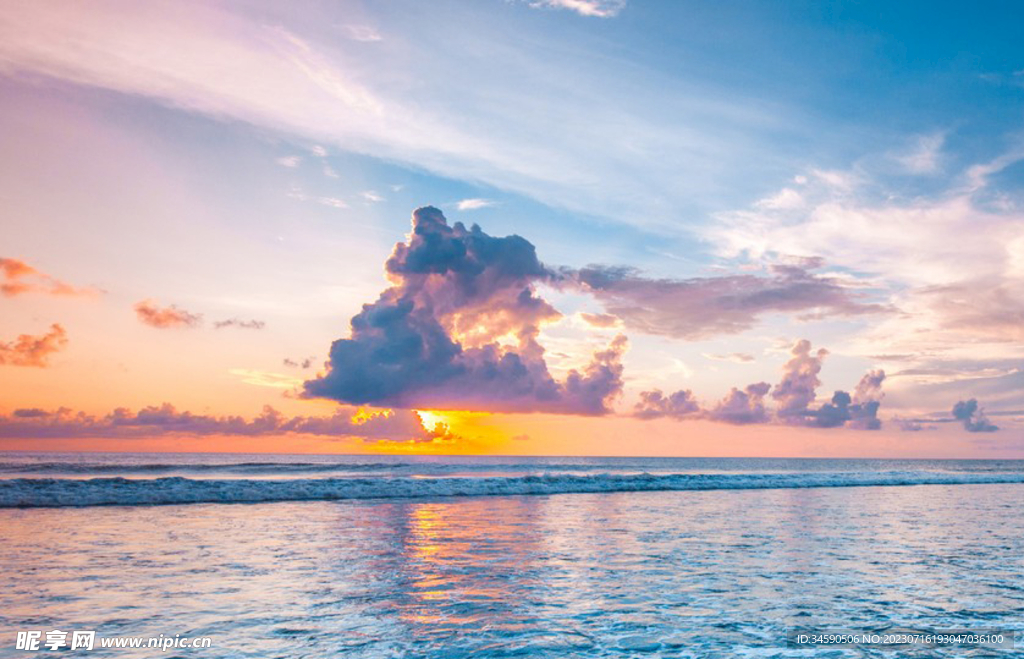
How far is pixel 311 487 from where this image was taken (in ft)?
119

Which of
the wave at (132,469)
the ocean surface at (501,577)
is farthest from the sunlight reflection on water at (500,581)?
the wave at (132,469)

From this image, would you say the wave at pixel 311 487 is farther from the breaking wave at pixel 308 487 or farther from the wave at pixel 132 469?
the wave at pixel 132 469

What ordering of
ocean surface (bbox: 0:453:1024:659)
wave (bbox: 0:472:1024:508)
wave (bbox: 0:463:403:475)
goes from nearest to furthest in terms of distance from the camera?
ocean surface (bbox: 0:453:1024:659) → wave (bbox: 0:472:1024:508) → wave (bbox: 0:463:403:475)

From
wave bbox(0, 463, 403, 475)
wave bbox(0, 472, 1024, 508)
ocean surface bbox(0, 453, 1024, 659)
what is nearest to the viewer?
ocean surface bbox(0, 453, 1024, 659)

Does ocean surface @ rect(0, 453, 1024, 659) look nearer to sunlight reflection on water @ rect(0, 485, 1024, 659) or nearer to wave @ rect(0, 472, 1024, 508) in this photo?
sunlight reflection on water @ rect(0, 485, 1024, 659)

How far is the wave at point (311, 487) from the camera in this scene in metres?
30.3

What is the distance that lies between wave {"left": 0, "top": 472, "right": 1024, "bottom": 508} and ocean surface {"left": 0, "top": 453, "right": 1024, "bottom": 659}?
1.57 ft

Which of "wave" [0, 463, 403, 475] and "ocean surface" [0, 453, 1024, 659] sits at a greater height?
"ocean surface" [0, 453, 1024, 659]

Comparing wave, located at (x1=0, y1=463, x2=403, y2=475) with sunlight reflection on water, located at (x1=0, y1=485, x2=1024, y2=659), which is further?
wave, located at (x1=0, y1=463, x2=403, y2=475)

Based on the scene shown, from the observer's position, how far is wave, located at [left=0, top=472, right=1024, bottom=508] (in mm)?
30312

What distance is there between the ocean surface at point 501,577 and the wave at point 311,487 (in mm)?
478

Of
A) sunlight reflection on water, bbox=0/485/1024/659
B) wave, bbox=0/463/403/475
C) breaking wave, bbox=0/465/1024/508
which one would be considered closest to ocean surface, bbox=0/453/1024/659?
sunlight reflection on water, bbox=0/485/1024/659

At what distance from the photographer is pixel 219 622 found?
1053 cm

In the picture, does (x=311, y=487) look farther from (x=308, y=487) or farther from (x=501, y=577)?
(x=501, y=577)
